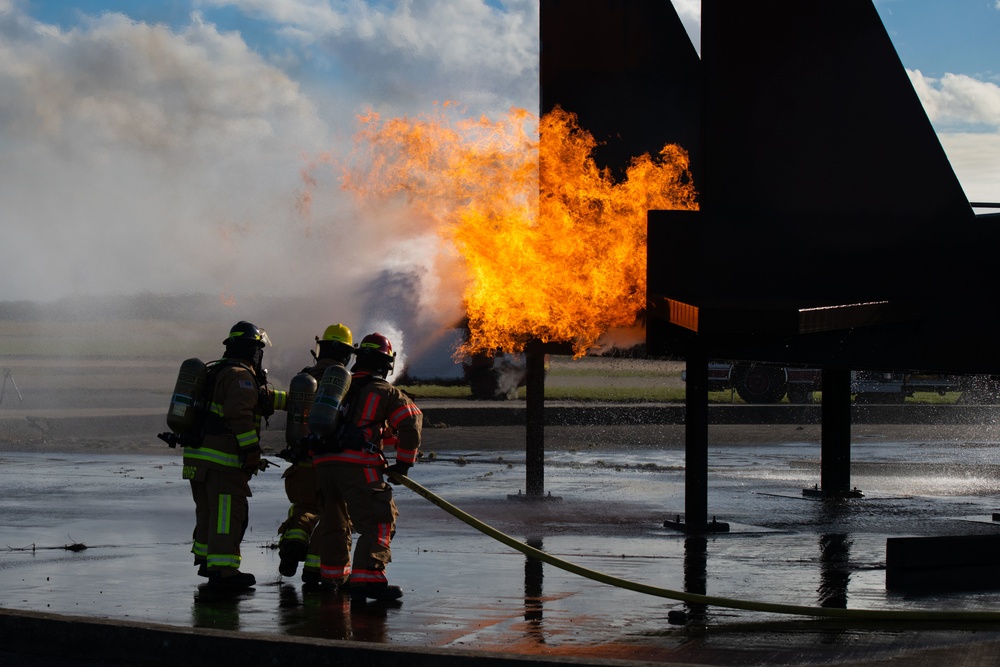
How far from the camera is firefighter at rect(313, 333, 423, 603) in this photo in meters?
8.00

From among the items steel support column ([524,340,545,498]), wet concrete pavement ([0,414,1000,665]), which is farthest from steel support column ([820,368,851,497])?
steel support column ([524,340,545,498])

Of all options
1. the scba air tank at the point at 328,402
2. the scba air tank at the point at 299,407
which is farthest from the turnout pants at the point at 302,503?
the scba air tank at the point at 328,402

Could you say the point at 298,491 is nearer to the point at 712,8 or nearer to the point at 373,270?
the point at 712,8

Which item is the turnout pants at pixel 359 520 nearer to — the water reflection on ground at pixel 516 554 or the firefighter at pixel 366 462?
the firefighter at pixel 366 462

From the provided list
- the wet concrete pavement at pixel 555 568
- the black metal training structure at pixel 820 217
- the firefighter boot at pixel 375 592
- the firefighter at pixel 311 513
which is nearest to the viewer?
the wet concrete pavement at pixel 555 568

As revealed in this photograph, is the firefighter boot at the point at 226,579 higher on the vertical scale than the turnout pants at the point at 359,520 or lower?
lower

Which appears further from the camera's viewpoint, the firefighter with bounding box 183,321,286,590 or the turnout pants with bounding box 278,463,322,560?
the turnout pants with bounding box 278,463,322,560

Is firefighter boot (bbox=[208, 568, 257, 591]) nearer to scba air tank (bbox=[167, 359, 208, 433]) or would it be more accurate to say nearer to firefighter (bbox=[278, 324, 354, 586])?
firefighter (bbox=[278, 324, 354, 586])

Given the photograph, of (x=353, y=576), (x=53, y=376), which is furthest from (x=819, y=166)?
(x=53, y=376)

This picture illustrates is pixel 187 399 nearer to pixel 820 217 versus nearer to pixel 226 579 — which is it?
pixel 226 579

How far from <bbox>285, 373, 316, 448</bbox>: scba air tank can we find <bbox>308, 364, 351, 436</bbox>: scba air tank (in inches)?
10.1

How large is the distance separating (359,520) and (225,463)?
0.96 metres

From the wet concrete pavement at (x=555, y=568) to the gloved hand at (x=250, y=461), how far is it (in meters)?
0.78

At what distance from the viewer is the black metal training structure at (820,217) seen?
423 inches
